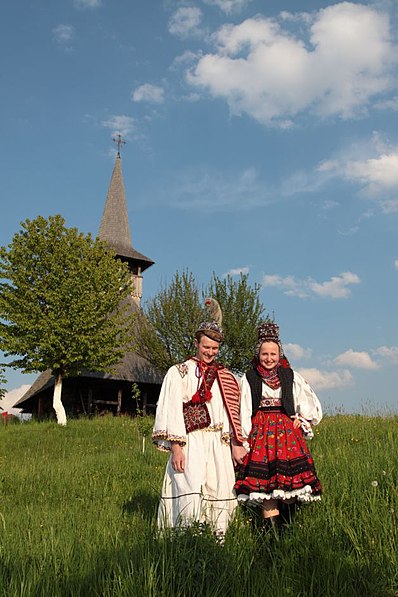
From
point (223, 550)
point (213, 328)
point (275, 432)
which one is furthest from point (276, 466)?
point (213, 328)

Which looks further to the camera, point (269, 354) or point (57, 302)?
point (57, 302)

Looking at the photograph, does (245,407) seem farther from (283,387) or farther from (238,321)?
(238,321)

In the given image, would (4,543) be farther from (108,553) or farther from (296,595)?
(296,595)

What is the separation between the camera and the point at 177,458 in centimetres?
459

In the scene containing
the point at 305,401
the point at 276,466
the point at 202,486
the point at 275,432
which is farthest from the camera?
the point at 305,401

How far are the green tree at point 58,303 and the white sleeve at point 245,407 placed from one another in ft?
56.6

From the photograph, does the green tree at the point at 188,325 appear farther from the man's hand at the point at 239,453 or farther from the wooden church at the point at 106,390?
the man's hand at the point at 239,453

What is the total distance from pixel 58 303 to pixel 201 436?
18415mm

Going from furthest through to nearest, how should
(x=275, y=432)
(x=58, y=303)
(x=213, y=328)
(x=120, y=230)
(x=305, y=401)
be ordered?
(x=120, y=230) < (x=58, y=303) < (x=305, y=401) < (x=213, y=328) < (x=275, y=432)

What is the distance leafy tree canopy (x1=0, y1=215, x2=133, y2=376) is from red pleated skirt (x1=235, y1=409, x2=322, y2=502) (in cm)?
1754

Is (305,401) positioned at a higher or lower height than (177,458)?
higher

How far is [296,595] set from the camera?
11.0 ft

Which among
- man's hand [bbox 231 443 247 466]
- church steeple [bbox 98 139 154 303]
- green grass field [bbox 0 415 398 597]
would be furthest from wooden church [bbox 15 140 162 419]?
man's hand [bbox 231 443 247 466]

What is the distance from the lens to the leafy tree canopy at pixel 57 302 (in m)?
21.9
